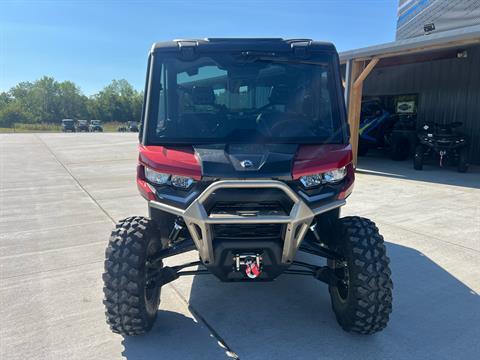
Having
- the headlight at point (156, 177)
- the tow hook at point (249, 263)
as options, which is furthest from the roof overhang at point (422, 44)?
the headlight at point (156, 177)

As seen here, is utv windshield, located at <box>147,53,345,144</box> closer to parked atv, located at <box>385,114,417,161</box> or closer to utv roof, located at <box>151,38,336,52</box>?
utv roof, located at <box>151,38,336,52</box>

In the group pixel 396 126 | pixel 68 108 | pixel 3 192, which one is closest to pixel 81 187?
pixel 3 192

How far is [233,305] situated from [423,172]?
29.6 ft

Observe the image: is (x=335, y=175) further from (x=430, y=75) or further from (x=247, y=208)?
(x=430, y=75)

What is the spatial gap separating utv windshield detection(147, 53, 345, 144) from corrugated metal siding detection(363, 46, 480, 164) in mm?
11453

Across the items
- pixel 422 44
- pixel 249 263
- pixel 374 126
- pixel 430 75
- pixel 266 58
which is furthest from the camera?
pixel 430 75

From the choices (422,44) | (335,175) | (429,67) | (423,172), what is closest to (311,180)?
(335,175)

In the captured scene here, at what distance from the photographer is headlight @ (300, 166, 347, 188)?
2400 millimetres

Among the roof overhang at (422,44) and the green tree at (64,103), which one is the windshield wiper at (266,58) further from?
the green tree at (64,103)

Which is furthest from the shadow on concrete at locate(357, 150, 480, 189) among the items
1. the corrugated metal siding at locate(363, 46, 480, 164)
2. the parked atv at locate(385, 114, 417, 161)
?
the corrugated metal siding at locate(363, 46, 480, 164)

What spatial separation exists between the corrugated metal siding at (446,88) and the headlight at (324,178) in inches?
456

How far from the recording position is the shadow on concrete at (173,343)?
7.98 ft

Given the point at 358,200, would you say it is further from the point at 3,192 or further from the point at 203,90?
the point at 3,192

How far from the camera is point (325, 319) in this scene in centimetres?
286
